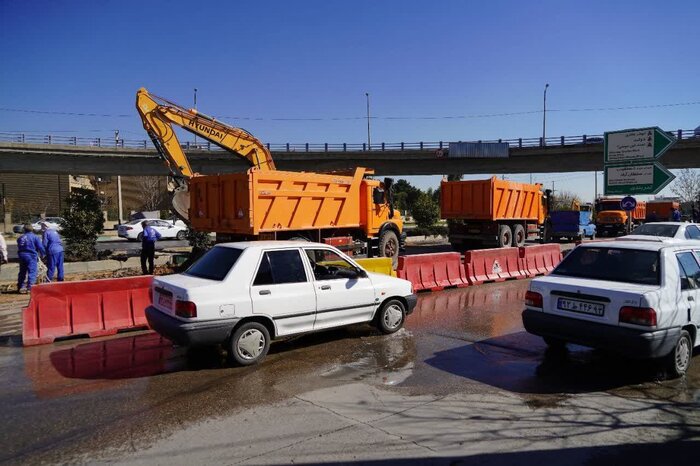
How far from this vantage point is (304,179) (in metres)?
13.3

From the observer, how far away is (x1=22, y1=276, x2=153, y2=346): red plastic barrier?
7.62 m

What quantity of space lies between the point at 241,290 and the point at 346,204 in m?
8.59

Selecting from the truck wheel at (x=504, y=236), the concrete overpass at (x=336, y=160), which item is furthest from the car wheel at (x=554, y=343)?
the concrete overpass at (x=336, y=160)

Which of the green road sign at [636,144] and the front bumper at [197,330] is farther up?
the green road sign at [636,144]

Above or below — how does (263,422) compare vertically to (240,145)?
below

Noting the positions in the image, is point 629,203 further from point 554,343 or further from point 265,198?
point 265,198

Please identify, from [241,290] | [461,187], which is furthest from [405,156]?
[241,290]

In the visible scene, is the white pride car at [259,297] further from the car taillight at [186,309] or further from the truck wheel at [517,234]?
the truck wheel at [517,234]

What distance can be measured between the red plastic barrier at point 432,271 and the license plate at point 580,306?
18.7 ft

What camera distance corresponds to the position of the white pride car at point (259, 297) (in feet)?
20.2

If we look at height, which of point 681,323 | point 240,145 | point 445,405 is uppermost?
point 240,145

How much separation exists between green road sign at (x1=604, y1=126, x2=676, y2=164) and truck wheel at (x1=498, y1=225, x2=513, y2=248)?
6.53 m

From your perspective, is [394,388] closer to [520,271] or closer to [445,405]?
[445,405]

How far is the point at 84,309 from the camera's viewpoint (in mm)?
8000
